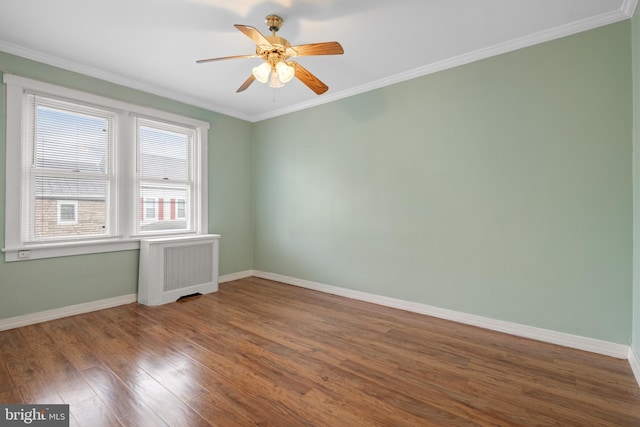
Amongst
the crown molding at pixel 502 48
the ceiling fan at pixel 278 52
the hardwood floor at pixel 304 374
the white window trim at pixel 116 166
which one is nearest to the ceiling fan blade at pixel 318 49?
the ceiling fan at pixel 278 52

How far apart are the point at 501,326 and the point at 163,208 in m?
4.23

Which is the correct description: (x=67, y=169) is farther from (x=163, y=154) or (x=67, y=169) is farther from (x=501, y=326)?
(x=501, y=326)

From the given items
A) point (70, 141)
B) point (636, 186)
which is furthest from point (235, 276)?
point (636, 186)

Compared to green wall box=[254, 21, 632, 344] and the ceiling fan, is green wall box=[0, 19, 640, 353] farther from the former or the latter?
the ceiling fan

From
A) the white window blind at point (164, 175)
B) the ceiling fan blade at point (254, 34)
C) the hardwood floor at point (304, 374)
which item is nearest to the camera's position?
the hardwood floor at point (304, 374)

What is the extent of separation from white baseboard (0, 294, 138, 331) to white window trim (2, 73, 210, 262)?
0.57m

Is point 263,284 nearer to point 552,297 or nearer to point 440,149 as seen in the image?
point 440,149

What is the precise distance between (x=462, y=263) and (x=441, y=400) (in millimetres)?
A: 1545

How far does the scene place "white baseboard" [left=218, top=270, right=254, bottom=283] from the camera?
450 cm

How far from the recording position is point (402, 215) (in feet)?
11.0

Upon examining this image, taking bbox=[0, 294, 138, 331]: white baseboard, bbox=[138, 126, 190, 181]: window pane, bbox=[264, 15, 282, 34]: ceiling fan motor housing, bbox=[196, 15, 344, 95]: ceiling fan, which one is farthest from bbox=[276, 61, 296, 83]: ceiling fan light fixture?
bbox=[0, 294, 138, 331]: white baseboard

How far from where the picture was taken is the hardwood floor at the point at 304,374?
5.34 ft

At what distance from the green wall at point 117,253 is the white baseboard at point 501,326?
180cm

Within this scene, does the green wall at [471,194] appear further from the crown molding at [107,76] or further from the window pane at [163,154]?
the window pane at [163,154]
